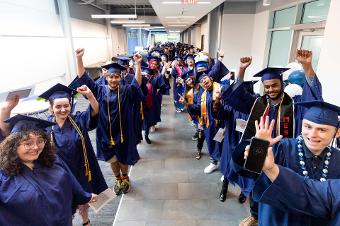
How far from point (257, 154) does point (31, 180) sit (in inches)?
51.1

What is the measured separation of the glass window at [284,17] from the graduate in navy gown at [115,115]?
3874mm

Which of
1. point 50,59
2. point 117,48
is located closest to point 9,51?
point 50,59

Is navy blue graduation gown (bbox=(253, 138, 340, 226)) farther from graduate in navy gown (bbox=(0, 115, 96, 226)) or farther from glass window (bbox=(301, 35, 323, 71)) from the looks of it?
glass window (bbox=(301, 35, 323, 71))

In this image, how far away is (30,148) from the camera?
1384 millimetres

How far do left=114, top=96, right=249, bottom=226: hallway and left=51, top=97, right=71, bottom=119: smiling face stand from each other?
1.42m

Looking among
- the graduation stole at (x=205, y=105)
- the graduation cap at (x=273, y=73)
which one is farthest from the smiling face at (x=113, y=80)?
the graduation cap at (x=273, y=73)

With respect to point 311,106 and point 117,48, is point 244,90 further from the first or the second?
point 117,48

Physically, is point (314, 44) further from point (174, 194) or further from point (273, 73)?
point (174, 194)

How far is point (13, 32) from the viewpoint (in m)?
5.56

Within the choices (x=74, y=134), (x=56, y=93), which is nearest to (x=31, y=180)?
(x=74, y=134)

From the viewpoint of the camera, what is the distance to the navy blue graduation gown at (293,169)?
121cm

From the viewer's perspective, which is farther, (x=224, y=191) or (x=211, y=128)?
(x=211, y=128)

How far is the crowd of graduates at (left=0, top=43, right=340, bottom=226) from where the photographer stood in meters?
1.11

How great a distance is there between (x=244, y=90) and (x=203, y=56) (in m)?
2.01
